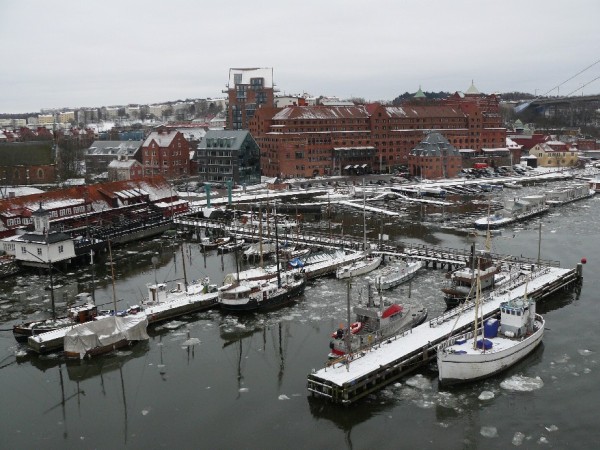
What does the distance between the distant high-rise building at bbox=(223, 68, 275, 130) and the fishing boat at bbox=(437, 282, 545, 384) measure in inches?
4061

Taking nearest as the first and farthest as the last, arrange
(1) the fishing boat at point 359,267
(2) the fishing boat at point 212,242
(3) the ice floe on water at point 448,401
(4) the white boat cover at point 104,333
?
(3) the ice floe on water at point 448,401 → (4) the white boat cover at point 104,333 → (1) the fishing boat at point 359,267 → (2) the fishing boat at point 212,242

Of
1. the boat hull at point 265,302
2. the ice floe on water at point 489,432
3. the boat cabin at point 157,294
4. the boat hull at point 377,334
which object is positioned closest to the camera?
the ice floe on water at point 489,432

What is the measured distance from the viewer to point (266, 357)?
3259cm

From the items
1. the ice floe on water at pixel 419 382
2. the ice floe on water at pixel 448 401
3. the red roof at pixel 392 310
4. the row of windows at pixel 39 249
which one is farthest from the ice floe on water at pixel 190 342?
the row of windows at pixel 39 249

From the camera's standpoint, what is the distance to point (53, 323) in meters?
35.5

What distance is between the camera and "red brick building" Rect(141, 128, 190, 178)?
10688 centimetres

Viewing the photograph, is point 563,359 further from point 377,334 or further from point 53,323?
point 53,323

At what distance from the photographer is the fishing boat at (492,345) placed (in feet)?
92.7

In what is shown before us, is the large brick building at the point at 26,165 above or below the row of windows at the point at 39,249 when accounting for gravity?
above

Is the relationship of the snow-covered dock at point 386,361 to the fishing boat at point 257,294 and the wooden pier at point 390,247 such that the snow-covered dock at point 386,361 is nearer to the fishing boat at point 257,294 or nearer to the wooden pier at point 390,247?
the wooden pier at point 390,247

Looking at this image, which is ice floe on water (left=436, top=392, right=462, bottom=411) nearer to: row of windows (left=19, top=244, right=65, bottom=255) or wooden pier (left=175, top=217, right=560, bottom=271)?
wooden pier (left=175, top=217, right=560, bottom=271)

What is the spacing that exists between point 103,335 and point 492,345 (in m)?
19.9

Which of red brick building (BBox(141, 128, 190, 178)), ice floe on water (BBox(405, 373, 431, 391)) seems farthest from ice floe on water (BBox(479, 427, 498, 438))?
red brick building (BBox(141, 128, 190, 178))

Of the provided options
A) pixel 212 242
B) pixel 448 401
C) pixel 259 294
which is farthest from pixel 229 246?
pixel 448 401
